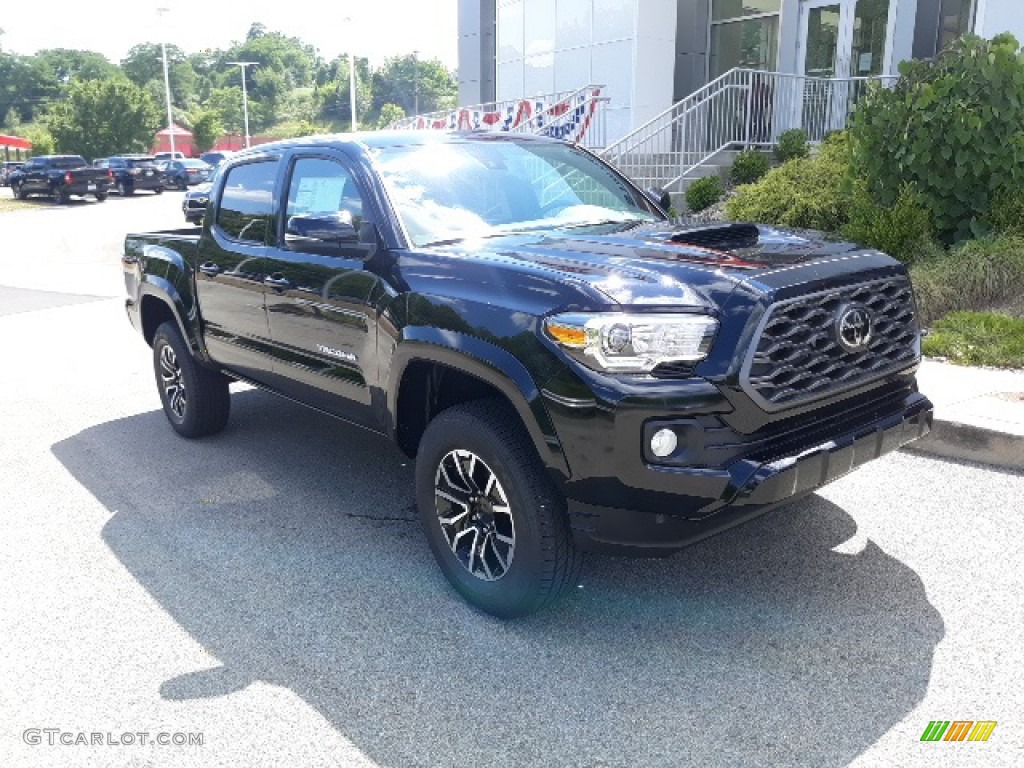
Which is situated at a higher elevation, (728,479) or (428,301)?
(428,301)

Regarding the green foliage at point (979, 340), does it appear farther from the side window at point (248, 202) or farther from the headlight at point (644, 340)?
the side window at point (248, 202)

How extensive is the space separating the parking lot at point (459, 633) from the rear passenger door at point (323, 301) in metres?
0.73

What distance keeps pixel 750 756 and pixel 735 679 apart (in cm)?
44

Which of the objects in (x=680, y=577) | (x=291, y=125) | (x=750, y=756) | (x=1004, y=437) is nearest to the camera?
(x=750, y=756)

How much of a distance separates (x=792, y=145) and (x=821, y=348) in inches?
503

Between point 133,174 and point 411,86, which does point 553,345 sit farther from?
point 411,86

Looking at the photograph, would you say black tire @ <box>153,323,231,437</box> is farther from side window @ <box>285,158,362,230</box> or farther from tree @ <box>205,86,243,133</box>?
tree @ <box>205,86,243,133</box>

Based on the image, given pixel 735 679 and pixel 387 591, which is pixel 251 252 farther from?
pixel 735 679

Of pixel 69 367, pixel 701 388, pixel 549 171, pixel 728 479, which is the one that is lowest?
pixel 69 367

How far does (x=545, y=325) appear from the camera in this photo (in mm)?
3328

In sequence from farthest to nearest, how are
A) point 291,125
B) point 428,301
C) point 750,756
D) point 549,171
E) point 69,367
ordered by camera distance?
1. point 291,125
2. point 69,367
3. point 549,171
4. point 428,301
5. point 750,756

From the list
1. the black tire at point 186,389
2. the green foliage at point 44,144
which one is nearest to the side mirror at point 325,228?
the black tire at point 186,389

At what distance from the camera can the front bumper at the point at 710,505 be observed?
124 inches

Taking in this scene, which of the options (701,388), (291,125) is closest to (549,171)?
(701,388)
